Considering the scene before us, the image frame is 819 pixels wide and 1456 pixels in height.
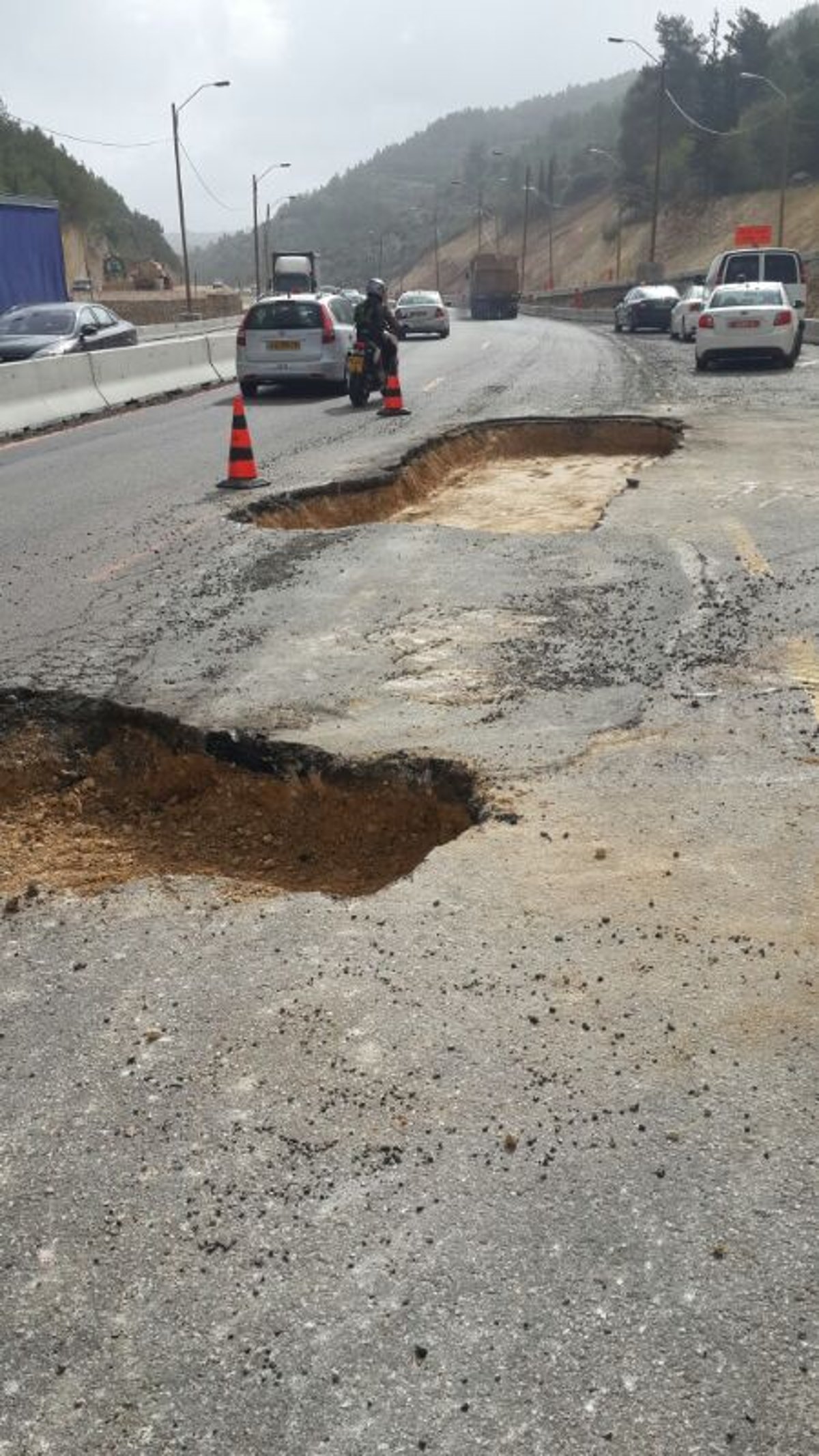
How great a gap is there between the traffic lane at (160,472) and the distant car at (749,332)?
4.52 feet

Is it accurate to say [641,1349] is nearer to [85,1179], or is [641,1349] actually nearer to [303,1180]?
[303,1180]

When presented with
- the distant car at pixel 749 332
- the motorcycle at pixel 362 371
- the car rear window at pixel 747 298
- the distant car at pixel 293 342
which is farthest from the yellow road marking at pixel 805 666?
Result: the car rear window at pixel 747 298

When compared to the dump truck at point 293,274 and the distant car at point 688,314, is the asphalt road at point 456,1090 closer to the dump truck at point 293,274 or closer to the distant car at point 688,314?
the distant car at point 688,314

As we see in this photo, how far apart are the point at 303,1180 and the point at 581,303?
80630 mm

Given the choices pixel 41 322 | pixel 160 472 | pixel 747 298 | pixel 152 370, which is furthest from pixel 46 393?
pixel 747 298

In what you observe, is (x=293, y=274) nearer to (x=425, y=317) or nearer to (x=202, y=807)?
(x=425, y=317)

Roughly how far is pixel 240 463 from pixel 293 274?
36.9 meters

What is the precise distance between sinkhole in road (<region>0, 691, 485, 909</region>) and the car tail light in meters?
14.0

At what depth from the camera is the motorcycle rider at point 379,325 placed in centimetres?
1639

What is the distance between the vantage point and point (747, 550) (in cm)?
795

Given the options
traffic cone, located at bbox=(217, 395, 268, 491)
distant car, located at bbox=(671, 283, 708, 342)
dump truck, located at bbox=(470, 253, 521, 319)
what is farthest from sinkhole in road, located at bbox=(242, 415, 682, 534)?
dump truck, located at bbox=(470, 253, 521, 319)

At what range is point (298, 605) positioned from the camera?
7090mm

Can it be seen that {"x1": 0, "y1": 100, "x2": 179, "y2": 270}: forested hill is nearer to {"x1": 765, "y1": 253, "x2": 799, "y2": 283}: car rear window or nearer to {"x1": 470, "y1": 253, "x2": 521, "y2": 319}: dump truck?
{"x1": 470, "y1": 253, "x2": 521, "y2": 319}: dump truck

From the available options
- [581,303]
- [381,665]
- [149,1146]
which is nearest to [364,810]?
[381,665]
